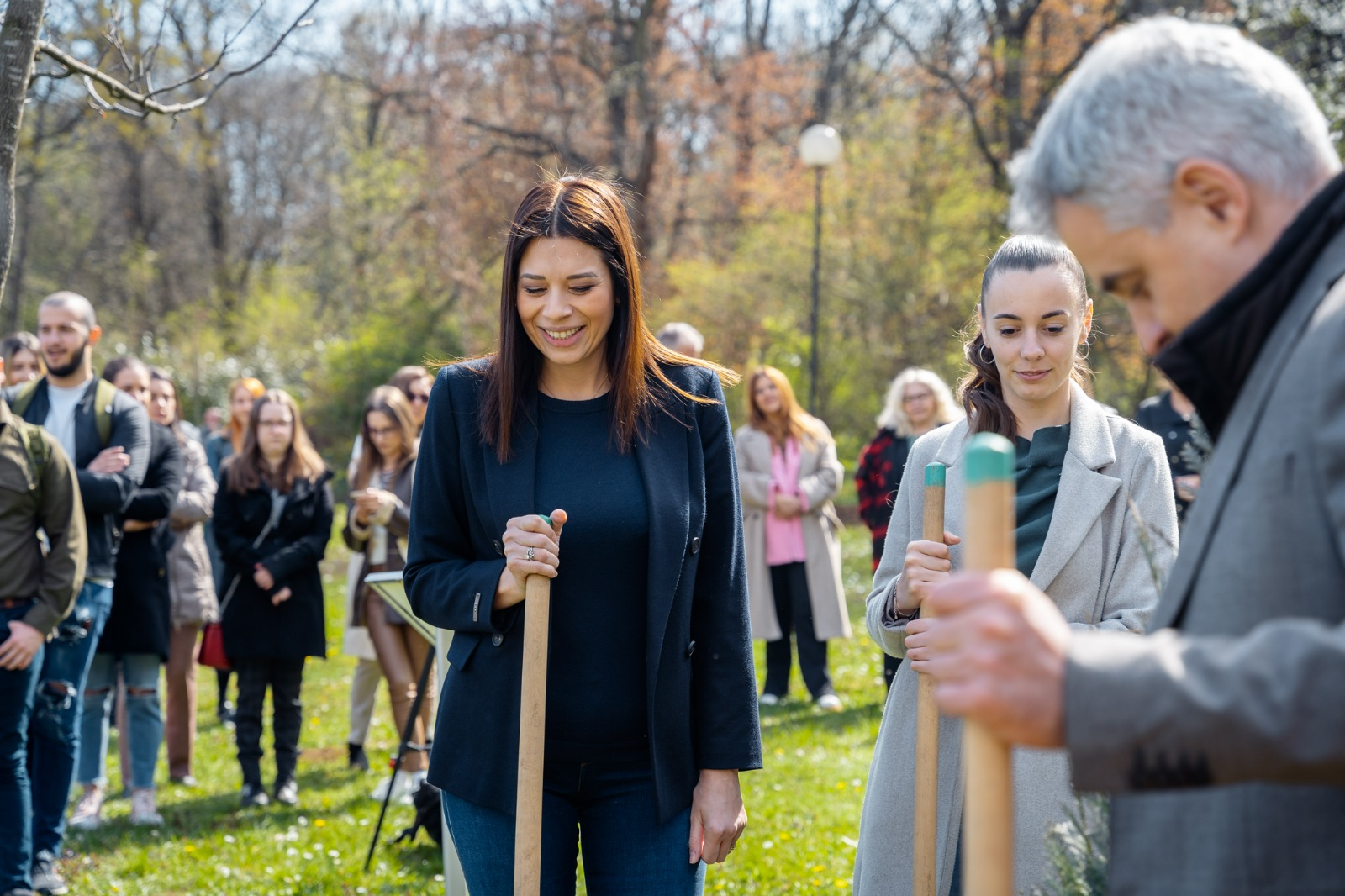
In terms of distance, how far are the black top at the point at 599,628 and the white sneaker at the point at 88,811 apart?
4.89 m

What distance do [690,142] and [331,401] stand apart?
8.40 meters

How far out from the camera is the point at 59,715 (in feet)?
17.6

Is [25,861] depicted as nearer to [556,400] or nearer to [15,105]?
[15,105]

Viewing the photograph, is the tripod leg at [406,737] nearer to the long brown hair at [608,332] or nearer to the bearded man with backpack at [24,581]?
the bearded man with backpack at [24,581]

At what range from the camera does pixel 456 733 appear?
267cm

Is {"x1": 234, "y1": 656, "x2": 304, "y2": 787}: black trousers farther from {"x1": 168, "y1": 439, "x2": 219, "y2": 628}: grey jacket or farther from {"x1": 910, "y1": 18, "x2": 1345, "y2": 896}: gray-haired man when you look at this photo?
{"x1": 910, "y1": 18, "x2": 1345, "y2": 896}: gray-haired man

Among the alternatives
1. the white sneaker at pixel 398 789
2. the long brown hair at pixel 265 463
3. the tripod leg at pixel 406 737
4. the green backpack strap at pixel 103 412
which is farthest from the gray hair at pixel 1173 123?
the long brown hair at pixel 265 463

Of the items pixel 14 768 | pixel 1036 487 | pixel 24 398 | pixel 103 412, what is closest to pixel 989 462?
pixel 1036 487

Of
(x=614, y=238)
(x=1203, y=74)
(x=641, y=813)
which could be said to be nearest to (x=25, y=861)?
(x=641, y=813)

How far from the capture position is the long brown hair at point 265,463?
713 cm

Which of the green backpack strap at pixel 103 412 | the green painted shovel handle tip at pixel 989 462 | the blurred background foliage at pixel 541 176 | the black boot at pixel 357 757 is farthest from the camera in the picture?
the blurred background foliage at pixel 541 176

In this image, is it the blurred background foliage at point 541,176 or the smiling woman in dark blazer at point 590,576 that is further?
the blurred background foliage at point 541,176

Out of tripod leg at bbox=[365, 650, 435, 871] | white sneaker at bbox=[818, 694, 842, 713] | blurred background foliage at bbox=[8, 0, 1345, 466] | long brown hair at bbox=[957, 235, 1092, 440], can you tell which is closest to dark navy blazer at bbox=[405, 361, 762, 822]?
long brown hair at bbox=[957, 235, 1092, 440]

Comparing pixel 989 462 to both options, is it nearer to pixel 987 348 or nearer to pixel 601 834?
pixel 601 834
